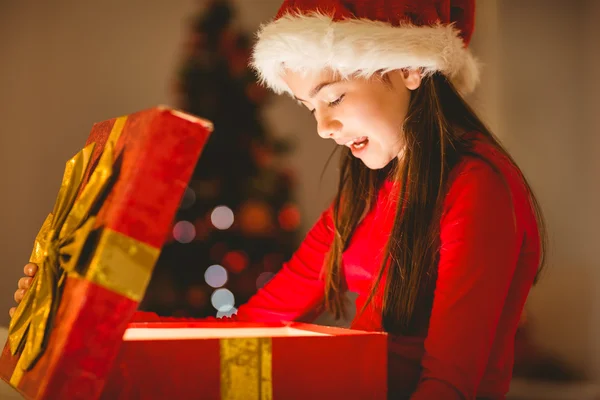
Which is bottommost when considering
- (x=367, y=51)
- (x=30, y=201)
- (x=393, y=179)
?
(x=30, y=201)

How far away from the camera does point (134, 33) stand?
2.84 meters

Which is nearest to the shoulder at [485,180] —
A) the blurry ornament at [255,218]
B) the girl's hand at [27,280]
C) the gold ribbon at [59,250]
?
the gold ribbon at [59,250]

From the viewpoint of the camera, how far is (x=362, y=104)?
1.02m

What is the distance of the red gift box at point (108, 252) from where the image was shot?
0.56m

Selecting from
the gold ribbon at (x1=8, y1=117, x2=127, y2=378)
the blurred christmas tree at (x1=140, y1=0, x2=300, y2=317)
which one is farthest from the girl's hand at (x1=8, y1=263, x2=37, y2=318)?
the blurred christmas tree at (x1=140, y1=0, x2=300, y2=317)

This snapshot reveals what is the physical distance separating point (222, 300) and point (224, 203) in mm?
381

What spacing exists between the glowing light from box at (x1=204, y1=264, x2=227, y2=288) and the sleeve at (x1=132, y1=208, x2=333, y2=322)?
0.83 meters

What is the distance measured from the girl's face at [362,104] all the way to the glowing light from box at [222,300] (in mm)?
1218

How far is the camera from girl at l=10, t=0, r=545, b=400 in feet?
2.73

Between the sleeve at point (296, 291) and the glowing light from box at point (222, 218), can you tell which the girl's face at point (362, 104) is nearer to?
the sleeve at point (296, 291)

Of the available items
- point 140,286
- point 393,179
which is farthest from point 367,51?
point 140,286

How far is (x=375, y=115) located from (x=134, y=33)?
2178 millimetres

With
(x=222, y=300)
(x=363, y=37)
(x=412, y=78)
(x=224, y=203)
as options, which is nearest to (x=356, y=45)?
(x=363, y=37)

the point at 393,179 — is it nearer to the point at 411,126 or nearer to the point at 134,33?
the point at 411,126
